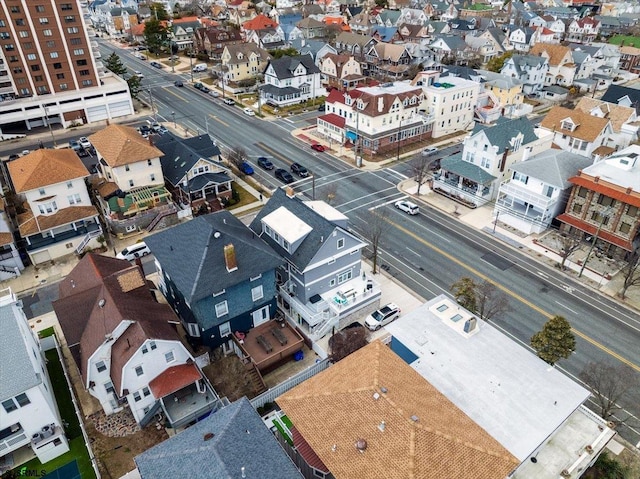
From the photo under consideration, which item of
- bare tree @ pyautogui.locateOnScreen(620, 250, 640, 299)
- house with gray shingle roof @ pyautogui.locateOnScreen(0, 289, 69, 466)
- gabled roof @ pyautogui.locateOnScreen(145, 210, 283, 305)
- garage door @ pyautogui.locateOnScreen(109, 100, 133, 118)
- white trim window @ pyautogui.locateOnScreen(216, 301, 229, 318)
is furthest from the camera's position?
garage door @ pyautogui.locateOnScreen(109, 100, 133, 118)

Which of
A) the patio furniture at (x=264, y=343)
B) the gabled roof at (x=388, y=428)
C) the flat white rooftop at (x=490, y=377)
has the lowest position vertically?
the patio furniture at (x=264, y=343)

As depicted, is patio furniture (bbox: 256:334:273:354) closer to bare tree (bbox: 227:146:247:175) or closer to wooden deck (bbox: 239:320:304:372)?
wooden deck (bbox: 239:320:304:372)

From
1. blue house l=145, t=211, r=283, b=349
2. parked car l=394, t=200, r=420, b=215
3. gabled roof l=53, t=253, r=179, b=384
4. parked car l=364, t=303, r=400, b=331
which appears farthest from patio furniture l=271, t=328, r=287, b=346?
parked car l=394, t=200, r=420, b=215

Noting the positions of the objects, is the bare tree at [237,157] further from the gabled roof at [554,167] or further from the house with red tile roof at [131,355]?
the gabled roof at [554,167]

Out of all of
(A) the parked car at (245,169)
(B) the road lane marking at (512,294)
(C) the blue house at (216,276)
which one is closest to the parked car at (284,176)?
(A) the parked car at (245,169)

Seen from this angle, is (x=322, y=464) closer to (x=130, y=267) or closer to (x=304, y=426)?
(x=304, y=426)

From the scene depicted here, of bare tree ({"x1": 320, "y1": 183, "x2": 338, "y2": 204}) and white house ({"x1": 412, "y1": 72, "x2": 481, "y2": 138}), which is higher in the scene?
white house ({"x1": 412, "y1": 72, "x2": 481, "y2": 138})
